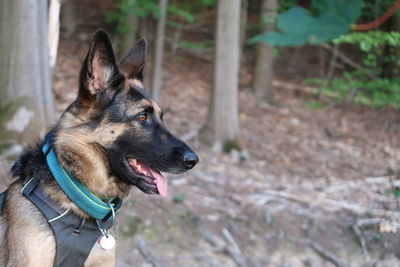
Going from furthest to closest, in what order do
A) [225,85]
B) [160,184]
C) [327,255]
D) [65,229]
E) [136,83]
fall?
[225,85] → [327,255] → [136,83] → [160,184] → [65,229]

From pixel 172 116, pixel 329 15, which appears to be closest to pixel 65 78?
pixel 172 116

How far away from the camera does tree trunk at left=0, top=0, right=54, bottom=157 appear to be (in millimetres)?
5992

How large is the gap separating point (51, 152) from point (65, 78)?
10.7 metres

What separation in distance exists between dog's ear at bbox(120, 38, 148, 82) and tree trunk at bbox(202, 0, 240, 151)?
289 inches

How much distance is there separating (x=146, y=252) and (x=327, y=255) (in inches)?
99.6

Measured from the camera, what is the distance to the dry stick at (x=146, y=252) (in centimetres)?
538

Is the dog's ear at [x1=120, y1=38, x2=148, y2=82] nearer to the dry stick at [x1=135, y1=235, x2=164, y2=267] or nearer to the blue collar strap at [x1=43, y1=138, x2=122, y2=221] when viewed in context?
the blue collar strap at [x1=43, y1=138, x2=122, y2=221]

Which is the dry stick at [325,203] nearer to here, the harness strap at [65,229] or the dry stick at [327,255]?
the dry stick at [327,255]

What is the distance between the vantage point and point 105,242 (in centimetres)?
302

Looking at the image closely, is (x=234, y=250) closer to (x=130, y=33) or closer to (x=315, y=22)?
(x=315, y=22)

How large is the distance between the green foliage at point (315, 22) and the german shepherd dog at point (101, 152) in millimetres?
2018

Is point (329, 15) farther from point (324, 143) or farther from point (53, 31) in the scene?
point (324, 143)

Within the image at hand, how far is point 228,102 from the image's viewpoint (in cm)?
1112

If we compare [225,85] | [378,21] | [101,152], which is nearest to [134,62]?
[101,152]
